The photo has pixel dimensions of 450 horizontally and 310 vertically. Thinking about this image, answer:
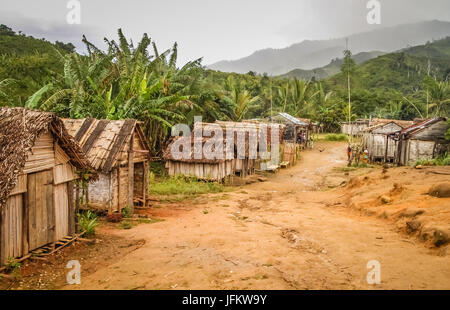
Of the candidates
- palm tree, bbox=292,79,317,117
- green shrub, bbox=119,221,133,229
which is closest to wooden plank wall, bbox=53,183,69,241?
green shrub, bbox=119,221,133,229

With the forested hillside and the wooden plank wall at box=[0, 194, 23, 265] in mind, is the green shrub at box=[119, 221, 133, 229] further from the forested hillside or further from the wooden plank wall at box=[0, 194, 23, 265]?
the forested hillside

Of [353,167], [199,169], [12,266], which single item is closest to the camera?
[12,266]

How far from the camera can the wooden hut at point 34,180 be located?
575 centimetres

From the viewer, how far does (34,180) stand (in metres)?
6.49

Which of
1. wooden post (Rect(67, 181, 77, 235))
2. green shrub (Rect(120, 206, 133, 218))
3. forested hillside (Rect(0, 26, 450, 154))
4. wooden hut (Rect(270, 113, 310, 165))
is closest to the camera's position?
wooden post (Rect(67, 181, 77, 235))

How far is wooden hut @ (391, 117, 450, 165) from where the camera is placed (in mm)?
19266

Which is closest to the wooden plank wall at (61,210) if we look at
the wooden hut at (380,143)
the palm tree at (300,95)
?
the wooden hut at (380,143)

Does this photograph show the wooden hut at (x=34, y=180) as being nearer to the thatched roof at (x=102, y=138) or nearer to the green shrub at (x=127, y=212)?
the thatched roof at (x=102, y=138)

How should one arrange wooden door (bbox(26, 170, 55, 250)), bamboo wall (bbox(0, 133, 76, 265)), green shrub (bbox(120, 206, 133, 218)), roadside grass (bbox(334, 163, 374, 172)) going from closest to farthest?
bamboo wall (bbox(0, 133, 76, 265)) < wooden door (bbox(26, 170, 55, 250)) < green shrub (bbox(120, 206, 133, 218)) < roadside grass (bbox(334, 163, 374, 172))

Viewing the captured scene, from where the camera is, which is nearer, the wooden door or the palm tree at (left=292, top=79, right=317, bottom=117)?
the wooden door

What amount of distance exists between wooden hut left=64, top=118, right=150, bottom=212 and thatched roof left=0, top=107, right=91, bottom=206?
3175 millimetres

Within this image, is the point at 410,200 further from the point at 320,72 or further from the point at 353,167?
the point at 320,72

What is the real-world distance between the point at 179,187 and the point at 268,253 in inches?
347

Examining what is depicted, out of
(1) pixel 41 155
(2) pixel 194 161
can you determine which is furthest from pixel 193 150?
(1) pixel 41 155
